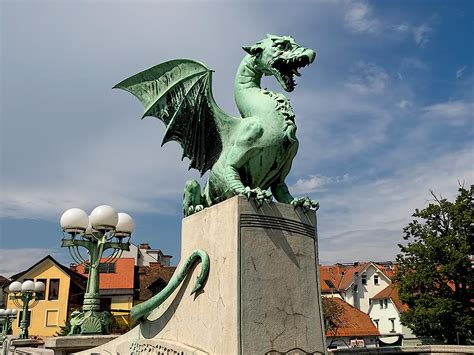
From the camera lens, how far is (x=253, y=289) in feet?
16.7

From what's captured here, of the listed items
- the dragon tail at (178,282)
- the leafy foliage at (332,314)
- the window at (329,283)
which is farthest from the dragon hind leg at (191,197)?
the window at (329,283)

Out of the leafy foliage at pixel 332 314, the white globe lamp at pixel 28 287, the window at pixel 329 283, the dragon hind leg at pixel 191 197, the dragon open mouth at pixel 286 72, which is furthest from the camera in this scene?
the window at pixel 329 283

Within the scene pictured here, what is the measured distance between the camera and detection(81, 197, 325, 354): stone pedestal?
5.00 metres

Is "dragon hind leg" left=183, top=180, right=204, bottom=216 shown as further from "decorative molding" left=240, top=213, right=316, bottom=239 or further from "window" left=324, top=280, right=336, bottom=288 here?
"window" left=324, top=280, right=336, bottom=288

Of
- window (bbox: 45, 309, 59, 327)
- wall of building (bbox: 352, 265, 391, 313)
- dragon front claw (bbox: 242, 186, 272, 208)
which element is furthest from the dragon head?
wall of building (bbox: 352, 265, 391, 313)

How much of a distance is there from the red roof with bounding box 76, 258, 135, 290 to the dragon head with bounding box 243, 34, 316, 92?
91.6ft

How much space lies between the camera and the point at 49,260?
1296 inches

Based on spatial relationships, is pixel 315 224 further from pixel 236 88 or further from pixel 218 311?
pixel 236 88

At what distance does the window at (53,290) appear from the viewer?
32.2 m

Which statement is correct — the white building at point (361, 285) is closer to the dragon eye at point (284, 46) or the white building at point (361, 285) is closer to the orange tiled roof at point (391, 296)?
the orange tiled roof at point (391, 296)

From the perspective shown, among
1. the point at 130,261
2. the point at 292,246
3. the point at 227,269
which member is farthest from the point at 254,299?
the point at 130,261

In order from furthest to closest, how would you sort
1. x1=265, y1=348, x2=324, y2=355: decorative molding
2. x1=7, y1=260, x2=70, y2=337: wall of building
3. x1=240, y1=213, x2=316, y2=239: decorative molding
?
x1=7, y1=260, x2=70, y2=337: wall of building
x1=240, y1=213, x2=316, y2=239: decorative molding
x1=265, y1=348, x2=324, y2=355: decorative molding

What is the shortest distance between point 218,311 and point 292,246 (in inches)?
43.1

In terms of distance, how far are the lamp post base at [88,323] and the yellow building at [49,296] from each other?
25219 mm
